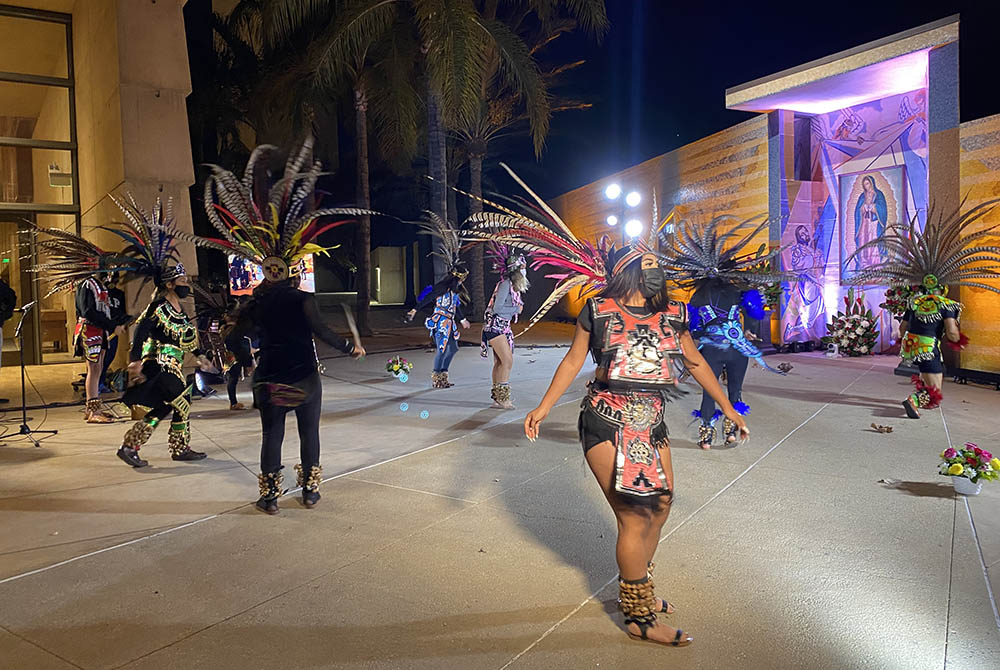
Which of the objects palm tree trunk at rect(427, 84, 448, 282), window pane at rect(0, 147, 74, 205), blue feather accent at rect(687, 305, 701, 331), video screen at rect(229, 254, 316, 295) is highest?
palm tree trunk at rect(427, 84, 448, 282)

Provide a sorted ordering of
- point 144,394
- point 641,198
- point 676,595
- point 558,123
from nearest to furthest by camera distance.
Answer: point 676,595 < point 144,394 < point 641,198 < point 558,123

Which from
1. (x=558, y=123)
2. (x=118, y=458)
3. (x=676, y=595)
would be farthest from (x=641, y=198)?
(x=676, y=595)

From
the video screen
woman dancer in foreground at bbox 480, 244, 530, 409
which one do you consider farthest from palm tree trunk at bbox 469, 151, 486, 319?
woman dancer in foreground at bbox 480, 244, 530, 409

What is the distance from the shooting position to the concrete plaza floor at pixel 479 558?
3.40 metres

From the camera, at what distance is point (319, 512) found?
17.5ft

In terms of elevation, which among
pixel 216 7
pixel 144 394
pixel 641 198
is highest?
pixel 216 7

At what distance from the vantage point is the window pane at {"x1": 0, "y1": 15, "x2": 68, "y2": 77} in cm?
1409

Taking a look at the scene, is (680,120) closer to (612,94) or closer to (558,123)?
(612,94)

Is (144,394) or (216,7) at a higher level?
(216,7)

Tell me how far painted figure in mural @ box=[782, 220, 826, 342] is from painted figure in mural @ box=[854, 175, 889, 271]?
90cm

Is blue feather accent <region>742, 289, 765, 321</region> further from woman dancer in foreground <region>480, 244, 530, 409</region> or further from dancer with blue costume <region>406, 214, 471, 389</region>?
dancer with blue costume <region>406, 214, 471, 389</region>

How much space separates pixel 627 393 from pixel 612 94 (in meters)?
32.6

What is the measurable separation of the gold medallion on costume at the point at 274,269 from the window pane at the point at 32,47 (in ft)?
Answer: 41.1

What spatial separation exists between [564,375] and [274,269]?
2.61 m
